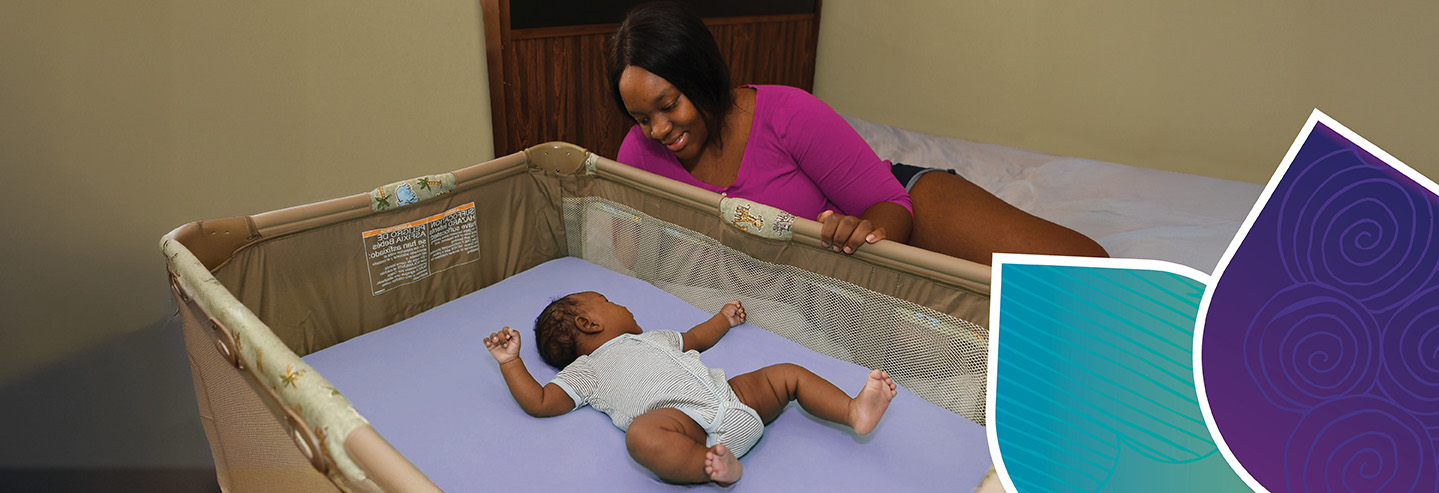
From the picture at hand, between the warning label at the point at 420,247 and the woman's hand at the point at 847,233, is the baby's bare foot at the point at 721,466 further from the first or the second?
the warning label at the point at 420,247

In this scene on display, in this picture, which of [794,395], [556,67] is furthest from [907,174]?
[556,67]

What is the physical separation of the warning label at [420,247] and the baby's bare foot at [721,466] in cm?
73

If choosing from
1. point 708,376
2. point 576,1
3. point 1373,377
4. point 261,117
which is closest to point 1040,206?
point 708,376

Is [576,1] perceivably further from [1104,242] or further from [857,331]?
[1104,242]

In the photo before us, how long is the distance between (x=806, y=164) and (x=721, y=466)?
0.59 m

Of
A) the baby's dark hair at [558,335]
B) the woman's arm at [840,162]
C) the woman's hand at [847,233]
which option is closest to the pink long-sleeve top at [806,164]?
the woman's arm at [840,162]

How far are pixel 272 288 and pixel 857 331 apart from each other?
0.93 metres

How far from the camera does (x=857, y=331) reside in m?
1.16

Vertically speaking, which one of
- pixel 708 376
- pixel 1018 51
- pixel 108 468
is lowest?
pixel 108 468

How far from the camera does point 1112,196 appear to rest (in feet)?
5.79

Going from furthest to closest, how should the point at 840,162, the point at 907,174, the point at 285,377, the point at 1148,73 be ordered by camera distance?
the point at 1148,73
the point at 907,174
the point at 840,162
the point at 285,377

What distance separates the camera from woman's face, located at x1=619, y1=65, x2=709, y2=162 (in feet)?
3.97

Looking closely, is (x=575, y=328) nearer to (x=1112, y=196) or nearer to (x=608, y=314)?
(x=608, y=314)

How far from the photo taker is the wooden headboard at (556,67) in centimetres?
184
